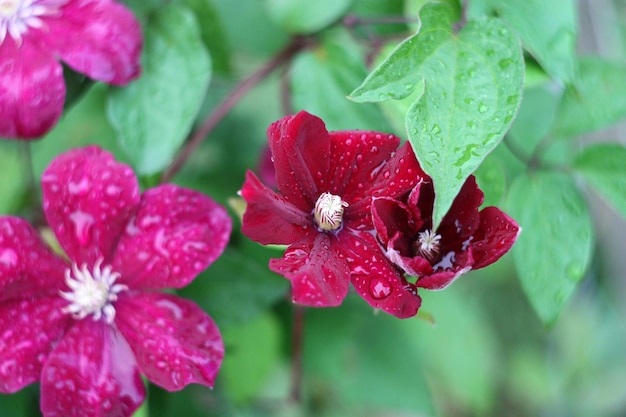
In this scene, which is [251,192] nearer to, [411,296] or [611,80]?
[411,296]

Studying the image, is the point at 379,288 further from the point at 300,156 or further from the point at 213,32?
the point at 213,32

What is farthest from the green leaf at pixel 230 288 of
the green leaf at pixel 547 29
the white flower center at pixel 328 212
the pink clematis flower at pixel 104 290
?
the green leaf at pixel 547 29

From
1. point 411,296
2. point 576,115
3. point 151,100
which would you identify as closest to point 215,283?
point 151,100

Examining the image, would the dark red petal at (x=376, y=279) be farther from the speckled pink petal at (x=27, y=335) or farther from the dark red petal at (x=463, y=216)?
the speckled pink petal at (x=27, y=335)

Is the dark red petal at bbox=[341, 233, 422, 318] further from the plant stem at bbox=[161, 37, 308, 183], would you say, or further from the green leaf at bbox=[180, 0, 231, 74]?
the green leaf at bbox=[180, 0, 231, 74]

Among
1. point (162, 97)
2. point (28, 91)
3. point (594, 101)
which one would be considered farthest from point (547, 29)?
point (28, 91)

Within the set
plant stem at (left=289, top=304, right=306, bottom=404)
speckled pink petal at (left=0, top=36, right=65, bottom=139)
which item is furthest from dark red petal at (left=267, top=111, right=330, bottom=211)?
plant stem at (left=289, top=304, right=306, bottom=404)
